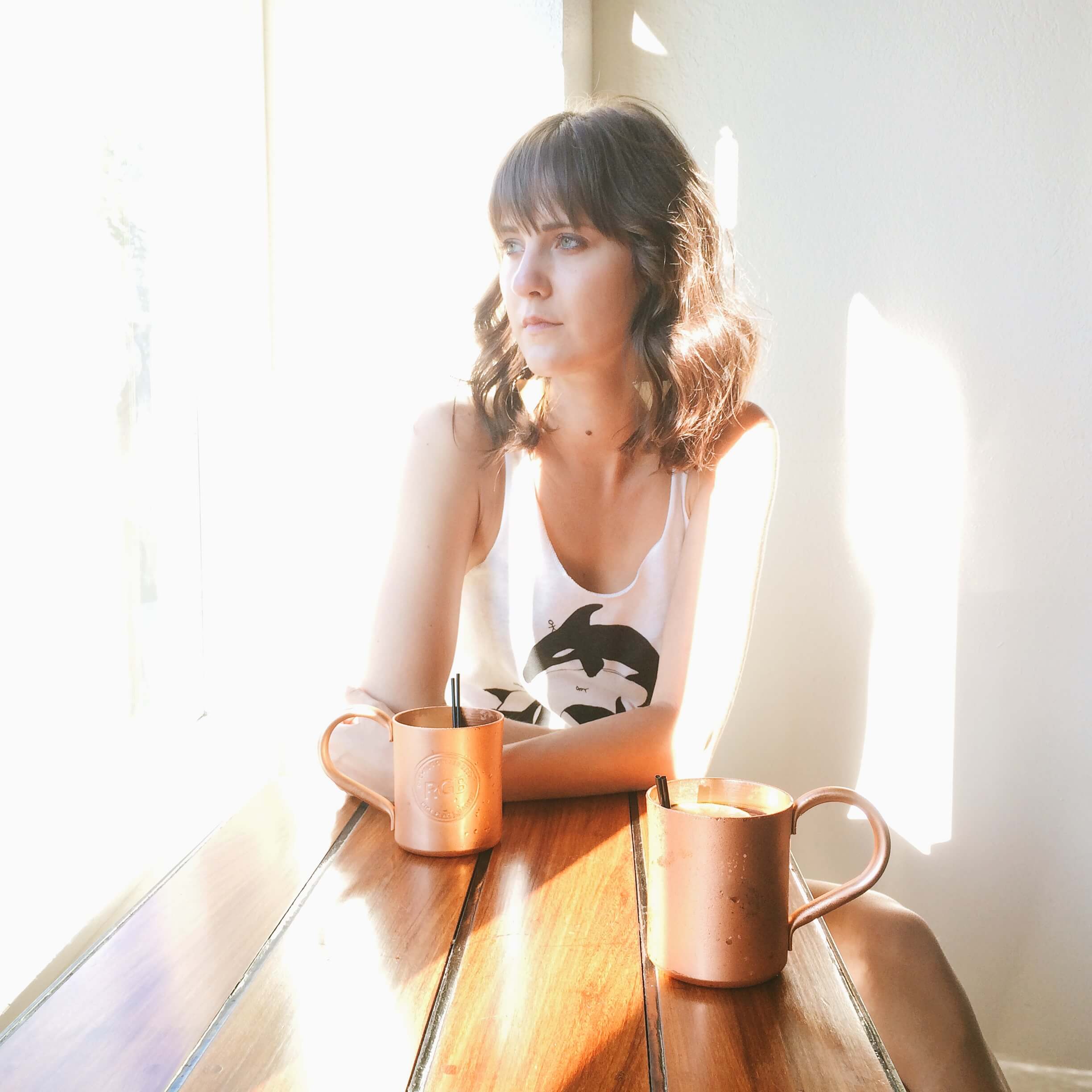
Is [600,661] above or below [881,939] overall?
above

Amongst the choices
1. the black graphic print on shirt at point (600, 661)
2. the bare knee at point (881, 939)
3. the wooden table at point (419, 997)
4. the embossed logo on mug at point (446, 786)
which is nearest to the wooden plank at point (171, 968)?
the wooden table at point (419, 997)

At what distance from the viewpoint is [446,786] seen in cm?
87

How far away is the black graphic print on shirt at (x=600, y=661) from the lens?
4.88 ft

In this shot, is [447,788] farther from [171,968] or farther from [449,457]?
[449,457]

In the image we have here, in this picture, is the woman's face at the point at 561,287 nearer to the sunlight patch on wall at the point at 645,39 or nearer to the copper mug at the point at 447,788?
the copper mug at the point at 447,788

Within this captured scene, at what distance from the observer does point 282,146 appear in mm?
1917

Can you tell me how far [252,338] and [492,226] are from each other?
2.10 feet

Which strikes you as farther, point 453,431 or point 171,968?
point 453,431

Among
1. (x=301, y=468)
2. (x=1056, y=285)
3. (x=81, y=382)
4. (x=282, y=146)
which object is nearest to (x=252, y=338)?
(x=301, y=468)

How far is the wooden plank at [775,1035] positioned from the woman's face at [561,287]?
0.93m

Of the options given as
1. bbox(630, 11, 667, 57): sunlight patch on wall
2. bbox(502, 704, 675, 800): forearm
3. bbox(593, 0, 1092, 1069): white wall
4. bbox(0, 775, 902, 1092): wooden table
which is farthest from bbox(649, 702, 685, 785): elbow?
bbox(630, 11, 667, 57): sunlight patch on wall

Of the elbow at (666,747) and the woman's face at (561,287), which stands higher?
the woman's face at (561,287)

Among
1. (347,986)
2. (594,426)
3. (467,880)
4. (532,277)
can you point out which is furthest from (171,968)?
(594,426)

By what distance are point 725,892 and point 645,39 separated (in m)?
1.82
